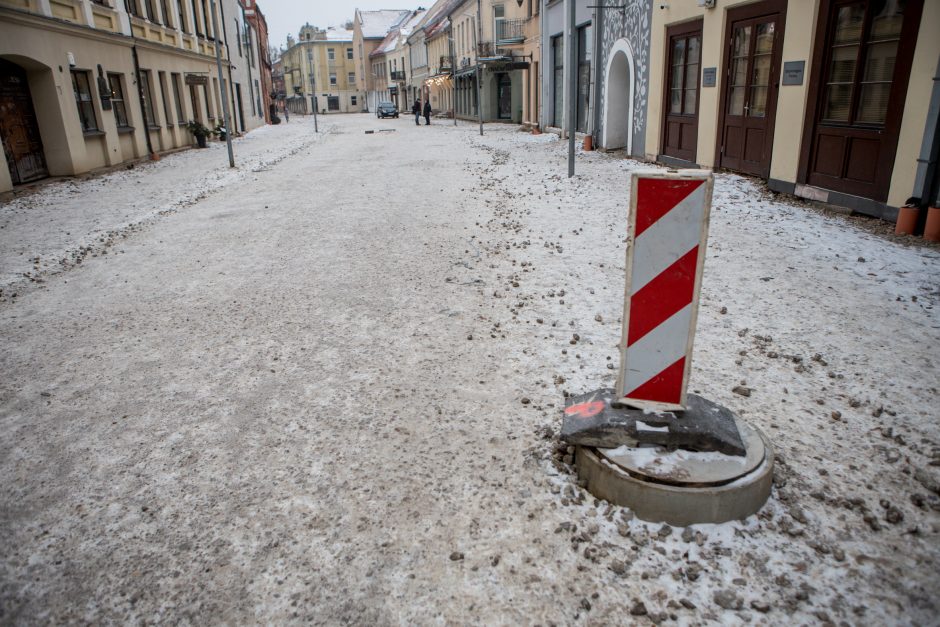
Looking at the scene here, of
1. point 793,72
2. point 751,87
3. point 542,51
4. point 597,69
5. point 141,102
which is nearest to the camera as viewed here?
point 793,72

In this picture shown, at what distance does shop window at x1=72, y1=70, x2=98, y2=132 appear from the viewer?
1559 centimetres

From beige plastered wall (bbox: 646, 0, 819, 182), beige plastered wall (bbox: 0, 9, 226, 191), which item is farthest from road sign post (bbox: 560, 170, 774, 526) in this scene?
beige plastered wall (bbox: 0, 9, 226, 191)

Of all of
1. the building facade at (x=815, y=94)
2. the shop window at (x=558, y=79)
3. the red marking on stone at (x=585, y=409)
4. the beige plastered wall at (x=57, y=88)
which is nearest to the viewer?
the red marking on stone at (x=585, y=409)

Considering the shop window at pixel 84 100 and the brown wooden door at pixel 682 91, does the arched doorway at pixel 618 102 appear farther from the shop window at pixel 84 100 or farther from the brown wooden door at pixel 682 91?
the shop window at pixel 84 100

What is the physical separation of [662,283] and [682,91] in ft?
38.8

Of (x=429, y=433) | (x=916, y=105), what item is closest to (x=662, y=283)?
(x=429, y=433)

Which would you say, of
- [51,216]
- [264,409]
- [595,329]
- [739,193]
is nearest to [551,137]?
[739,193]

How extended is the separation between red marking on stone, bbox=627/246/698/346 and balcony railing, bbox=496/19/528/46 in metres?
31.2

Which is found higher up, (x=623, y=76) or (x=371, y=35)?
(x=371, y=35)

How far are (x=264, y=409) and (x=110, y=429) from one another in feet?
2.72

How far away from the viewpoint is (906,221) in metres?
6.80

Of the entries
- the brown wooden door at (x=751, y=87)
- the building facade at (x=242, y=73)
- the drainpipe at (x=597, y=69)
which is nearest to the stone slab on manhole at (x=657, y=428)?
the brown wooden door at (x=751, y=87)

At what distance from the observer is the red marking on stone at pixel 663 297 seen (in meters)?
2.55

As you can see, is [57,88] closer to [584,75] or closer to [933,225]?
[584,75]
